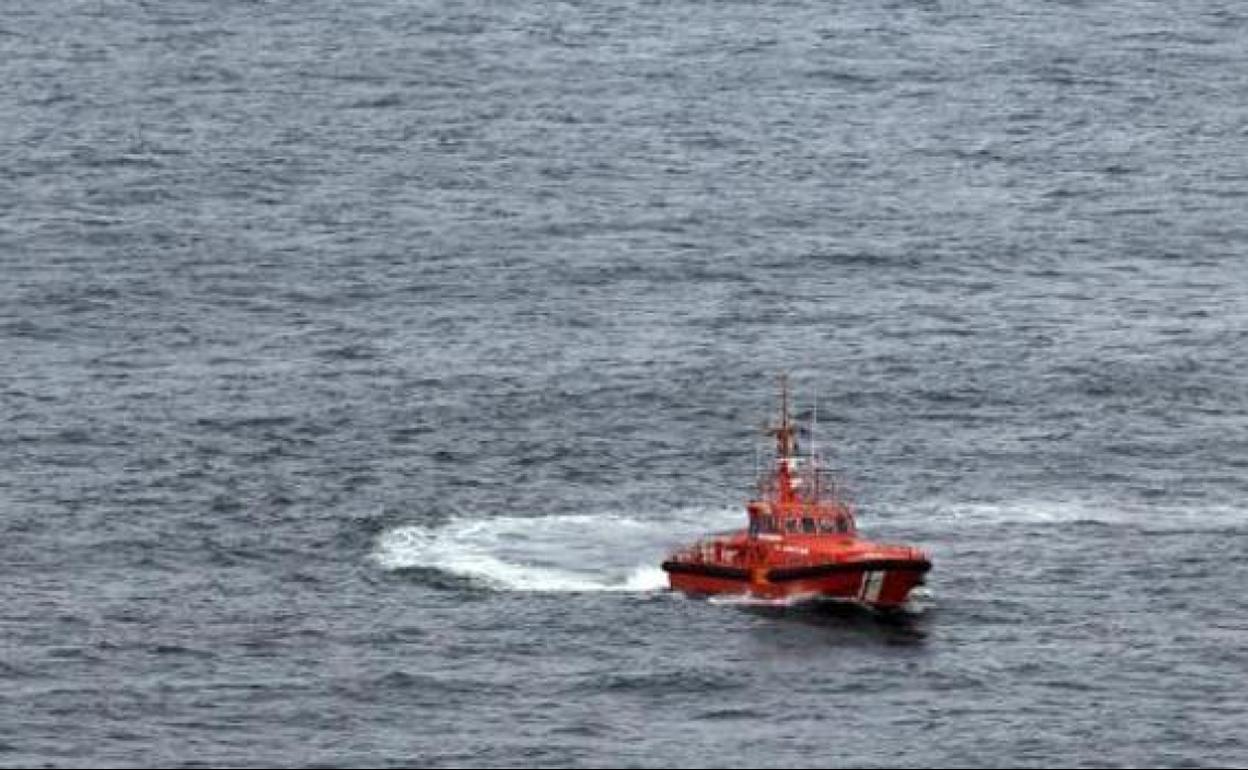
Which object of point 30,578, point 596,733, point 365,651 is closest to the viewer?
point 596,733

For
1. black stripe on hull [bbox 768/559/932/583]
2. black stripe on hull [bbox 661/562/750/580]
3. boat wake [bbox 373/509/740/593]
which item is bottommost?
boat wake [bbox 373/509/740/593]

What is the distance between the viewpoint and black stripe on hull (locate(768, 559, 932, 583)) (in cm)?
18538

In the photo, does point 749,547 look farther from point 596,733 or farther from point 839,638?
point 596,733

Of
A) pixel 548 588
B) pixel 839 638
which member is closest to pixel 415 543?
pixel 548 588

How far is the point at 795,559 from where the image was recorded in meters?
189

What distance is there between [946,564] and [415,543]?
25.2 meters

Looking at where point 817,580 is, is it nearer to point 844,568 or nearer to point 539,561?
point 844,568

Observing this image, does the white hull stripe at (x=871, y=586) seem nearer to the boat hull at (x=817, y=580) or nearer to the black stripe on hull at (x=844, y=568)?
the boat hull at (x=817, y=580)

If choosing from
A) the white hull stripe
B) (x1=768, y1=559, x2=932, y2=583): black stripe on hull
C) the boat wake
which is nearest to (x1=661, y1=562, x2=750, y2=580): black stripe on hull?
(x1=768, y1=559, x2=932, y2=583): black stripe on hull

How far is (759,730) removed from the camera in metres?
170

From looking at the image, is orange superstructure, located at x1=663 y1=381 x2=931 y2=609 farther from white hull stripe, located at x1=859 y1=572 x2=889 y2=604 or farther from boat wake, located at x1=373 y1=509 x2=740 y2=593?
boat wake, located at x1=373 y1=509 x2=740 y2=593

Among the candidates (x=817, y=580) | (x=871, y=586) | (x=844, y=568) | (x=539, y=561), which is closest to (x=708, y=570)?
(x=817, y=580)

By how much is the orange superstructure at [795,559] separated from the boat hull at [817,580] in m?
0.04

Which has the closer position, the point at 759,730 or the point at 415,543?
the point at 759,730
